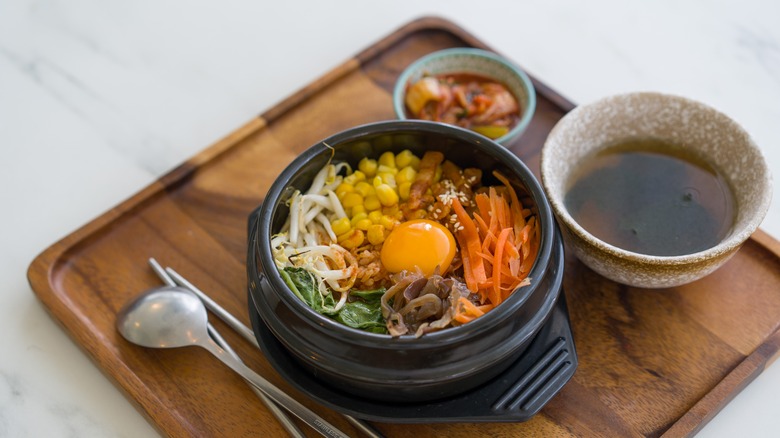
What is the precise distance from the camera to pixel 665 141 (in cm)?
307

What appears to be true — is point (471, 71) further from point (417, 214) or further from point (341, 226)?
point (341, 226)

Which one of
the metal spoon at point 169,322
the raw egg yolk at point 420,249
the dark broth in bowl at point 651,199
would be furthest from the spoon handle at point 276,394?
the dark broth in bowl at point 651,199

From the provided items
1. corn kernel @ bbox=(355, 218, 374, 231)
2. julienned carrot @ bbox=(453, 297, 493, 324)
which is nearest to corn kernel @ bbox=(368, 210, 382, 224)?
corn kernel @ bbox=(355, 218, 374, 231)

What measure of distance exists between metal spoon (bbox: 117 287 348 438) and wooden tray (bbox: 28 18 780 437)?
0.21 ft

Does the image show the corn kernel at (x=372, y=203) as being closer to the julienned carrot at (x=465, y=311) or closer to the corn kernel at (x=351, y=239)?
the corn kernel at (x=351, y=239)

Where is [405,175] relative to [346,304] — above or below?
above

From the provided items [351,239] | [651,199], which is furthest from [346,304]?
[651,199]

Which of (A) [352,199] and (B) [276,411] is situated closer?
(B) [276,411]

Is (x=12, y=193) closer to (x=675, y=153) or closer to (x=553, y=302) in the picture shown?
(x=553, y=302)

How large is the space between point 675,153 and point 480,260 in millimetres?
1020

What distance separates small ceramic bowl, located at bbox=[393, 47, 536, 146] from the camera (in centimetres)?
338

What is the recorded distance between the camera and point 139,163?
3.60 meters

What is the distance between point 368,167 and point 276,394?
35.5 inches

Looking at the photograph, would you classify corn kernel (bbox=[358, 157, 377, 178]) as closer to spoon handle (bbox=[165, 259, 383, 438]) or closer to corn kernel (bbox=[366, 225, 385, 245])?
corn kernel (bbox=[366, 225, 385, 245])
